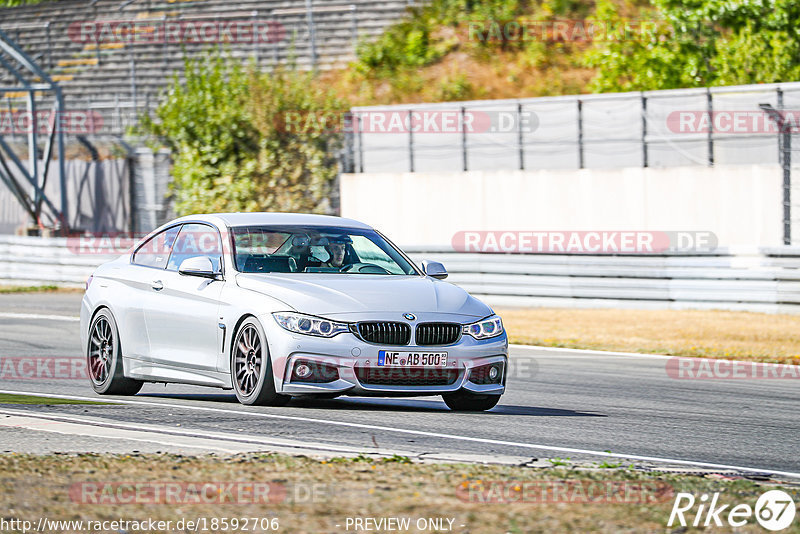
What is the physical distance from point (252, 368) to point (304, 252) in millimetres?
1155

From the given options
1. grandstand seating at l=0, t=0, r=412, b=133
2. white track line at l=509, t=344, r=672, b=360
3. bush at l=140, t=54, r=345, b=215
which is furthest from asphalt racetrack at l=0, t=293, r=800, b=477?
grandstand seating at l=0, t=0, r=412, b=133

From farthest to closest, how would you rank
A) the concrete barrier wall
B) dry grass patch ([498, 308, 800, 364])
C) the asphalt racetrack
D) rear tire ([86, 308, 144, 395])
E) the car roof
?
the concrete barrier wall
dry grass patch ([498, 308, 800, 364])
rear tire ([86, 308, 144, 395])
the car roof
the asphalt racetrack

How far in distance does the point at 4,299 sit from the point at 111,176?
48.6 ft

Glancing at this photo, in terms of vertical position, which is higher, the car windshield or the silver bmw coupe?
the car windshield

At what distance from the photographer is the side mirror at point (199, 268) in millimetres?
10062

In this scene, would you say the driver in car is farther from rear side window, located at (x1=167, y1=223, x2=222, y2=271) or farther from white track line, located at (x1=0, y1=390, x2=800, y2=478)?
white track line, located at (x1=0, y1=390, x2=800, y2=478)

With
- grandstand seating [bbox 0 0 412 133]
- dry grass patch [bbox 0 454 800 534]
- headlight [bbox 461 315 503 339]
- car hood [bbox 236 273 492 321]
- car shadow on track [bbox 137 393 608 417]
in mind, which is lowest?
car shadow on track [bbox 137 393 608 417]

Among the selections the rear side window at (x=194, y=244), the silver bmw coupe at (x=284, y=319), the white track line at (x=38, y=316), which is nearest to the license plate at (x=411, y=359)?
the silver bmw coupe at (x=284, y=319)

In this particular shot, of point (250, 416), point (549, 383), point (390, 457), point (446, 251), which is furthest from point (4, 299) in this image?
point (390, 457)

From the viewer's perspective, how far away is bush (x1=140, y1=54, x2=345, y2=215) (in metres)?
35.1

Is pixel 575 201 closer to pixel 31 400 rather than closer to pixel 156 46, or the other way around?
pixel 31 400

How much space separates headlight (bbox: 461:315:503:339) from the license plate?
295 mm

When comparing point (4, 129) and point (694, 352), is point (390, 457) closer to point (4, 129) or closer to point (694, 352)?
point (694, 352)

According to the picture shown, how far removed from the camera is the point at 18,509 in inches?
227
